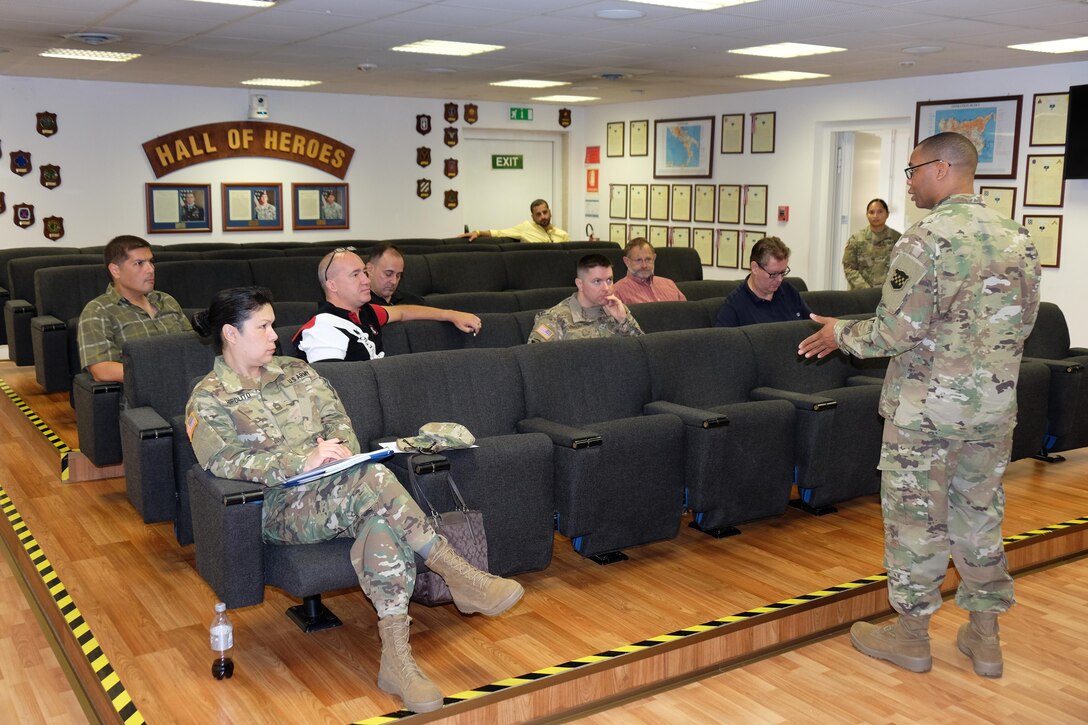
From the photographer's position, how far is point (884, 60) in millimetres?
9188

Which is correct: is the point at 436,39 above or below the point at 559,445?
above

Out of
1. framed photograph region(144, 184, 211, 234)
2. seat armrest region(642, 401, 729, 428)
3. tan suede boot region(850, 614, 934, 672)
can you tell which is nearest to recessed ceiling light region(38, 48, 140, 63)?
framed photograph region(144, 184, 211, 234)

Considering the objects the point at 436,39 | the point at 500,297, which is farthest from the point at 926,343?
the point at 436,39

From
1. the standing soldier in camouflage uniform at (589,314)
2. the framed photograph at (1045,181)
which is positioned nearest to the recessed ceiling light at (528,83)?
the framed photograph at (1045,181)

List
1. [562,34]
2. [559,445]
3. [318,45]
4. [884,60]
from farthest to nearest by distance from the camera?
[884,60] < [318,45] < [562,34] < [559,445]

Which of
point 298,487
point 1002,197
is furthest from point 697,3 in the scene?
point 1002,197

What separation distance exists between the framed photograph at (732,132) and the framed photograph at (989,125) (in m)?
2.70

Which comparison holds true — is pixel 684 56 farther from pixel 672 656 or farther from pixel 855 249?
pixel 672 656

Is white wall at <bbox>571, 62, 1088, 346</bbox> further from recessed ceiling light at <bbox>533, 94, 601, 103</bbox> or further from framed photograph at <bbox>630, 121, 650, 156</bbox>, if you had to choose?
recessed ceiling light at <bbox>533, 94, 601, 103</bbox>

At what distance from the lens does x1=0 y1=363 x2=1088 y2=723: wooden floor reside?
11.0 feet

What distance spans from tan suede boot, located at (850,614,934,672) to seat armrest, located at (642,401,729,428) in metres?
1.15

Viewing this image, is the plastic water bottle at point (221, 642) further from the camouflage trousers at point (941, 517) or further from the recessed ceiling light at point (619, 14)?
the recessed ceiling light at point (619, 14)

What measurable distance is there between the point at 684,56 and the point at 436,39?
7.55 feet

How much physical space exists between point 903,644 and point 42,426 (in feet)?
19.1
